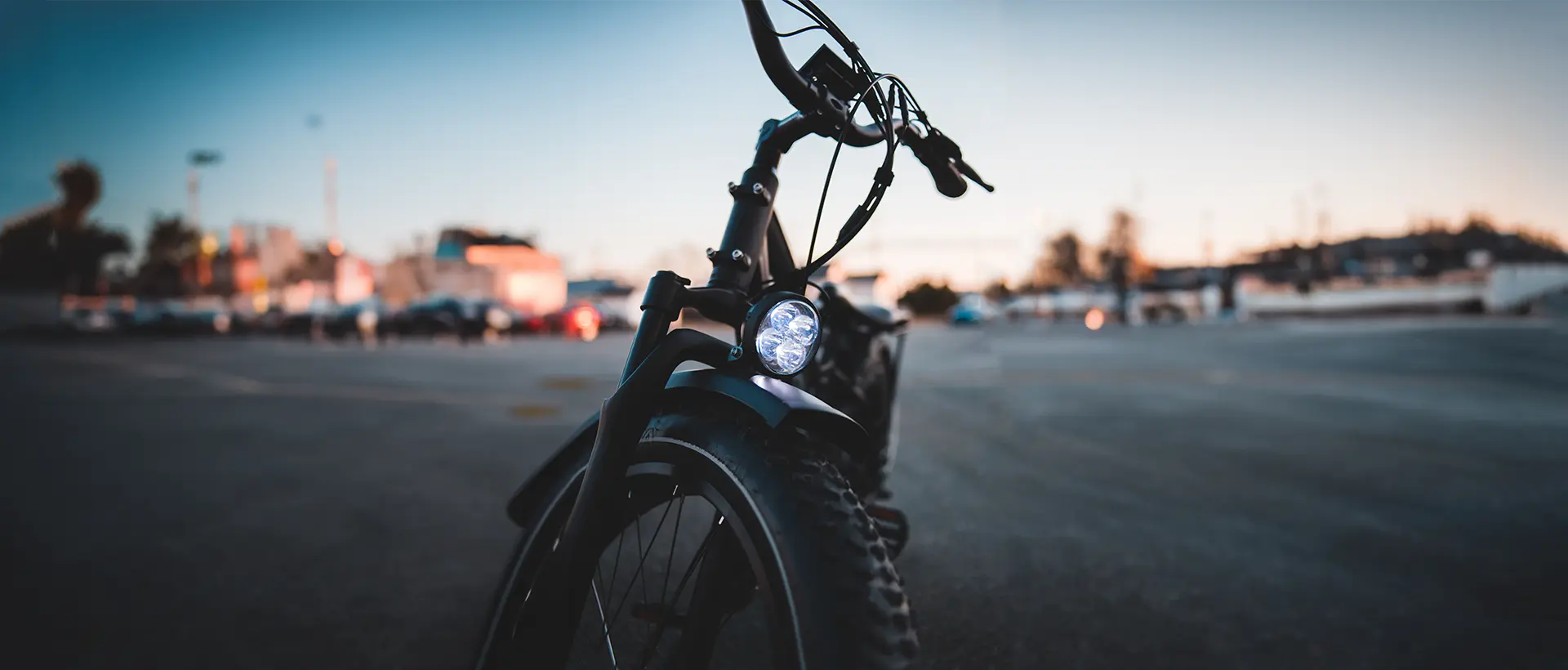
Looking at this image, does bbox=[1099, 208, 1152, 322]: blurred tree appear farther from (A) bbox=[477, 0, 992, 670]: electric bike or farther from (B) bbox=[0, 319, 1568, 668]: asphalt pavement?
(A) bbox=[477, 0, 992, 670]: electric bike

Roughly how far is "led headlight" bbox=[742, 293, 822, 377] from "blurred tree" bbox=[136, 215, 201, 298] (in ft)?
337

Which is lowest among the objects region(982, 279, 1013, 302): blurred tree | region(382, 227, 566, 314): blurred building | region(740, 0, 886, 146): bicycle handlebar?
region(740, 0, 886, 146): bicycle handlebar

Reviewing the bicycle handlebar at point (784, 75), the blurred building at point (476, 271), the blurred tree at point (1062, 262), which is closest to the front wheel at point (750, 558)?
the bicycle handlebar at point (784, 75)

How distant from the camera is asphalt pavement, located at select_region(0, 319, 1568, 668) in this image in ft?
8.48

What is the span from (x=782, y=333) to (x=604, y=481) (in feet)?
1.39

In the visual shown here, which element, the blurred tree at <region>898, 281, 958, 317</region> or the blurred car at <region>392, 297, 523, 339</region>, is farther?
the blurred tree at <region>898, 281, 958, 317</region>

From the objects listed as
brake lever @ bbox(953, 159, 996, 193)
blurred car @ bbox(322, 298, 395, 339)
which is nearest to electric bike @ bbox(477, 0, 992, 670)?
brake lever @ bbox(953, 159, 996, 193)

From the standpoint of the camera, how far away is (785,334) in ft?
5.12

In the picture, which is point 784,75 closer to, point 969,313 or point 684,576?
point 684,576

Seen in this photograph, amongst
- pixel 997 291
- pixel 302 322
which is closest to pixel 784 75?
pixel 302 322

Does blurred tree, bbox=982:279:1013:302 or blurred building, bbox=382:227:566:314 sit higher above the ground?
blurred building, bbox=382:227:566:314

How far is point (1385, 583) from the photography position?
3076mm

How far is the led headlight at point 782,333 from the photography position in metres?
1.53

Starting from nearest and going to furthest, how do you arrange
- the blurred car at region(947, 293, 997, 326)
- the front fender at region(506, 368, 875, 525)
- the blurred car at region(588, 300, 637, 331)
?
the front fender at region(506, 368, 875, 525) < the blurred car at region(588, 300, 637, 331) < the blurred car at region(947, 293, 997, 326)
